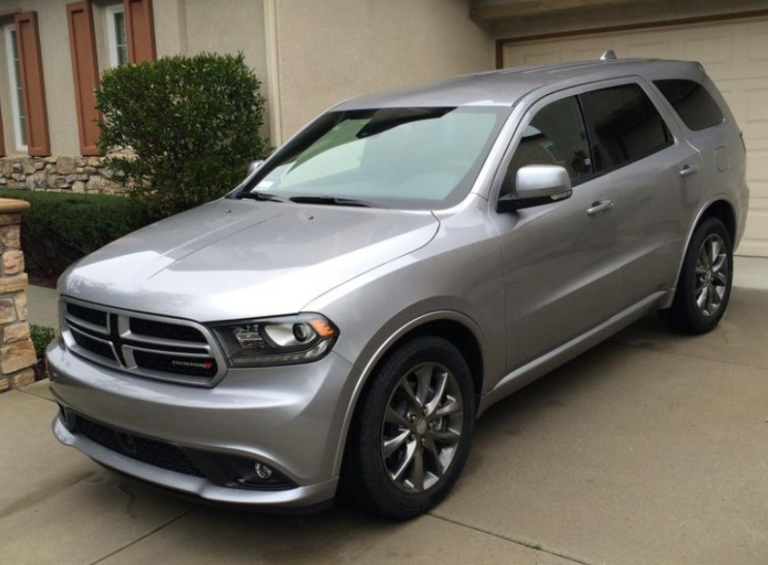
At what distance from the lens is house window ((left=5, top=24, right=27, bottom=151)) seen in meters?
10.6

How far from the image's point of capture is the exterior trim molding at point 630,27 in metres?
8.22

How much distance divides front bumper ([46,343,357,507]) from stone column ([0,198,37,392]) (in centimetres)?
254

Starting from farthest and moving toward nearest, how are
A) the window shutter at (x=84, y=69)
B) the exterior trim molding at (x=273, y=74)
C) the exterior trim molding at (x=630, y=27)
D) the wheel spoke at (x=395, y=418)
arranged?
the window shutter at (x=84, y=69) < the exterior trim molding at (x=630, y=27) < the exterior trim molding at (x=273, y=74) < the wheel spoke at (x=395, y=418)

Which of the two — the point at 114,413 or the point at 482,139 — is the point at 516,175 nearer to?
the point at 482,139

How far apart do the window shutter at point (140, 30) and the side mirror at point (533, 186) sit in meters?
5.67

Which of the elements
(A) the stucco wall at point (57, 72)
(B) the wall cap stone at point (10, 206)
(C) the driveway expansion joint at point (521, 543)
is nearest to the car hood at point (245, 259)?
(C) the driveway expansion joint at point (521, 543)

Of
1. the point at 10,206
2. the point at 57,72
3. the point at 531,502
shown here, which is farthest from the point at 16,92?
the point at 531,502

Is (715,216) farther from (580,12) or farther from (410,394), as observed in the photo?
(580,12)

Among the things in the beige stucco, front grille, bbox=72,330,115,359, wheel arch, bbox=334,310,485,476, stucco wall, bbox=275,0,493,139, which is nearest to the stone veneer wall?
stucco wall, bbox=275,0,493,139

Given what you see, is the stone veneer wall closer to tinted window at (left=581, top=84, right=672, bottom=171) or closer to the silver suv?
the silver suv

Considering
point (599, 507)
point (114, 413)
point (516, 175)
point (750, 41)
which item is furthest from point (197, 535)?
point (750, 41)

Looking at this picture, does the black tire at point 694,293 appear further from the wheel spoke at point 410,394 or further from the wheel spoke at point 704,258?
the wheel spoke at point 410,394

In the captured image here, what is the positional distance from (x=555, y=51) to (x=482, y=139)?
229 inches

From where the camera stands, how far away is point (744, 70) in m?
8.33
